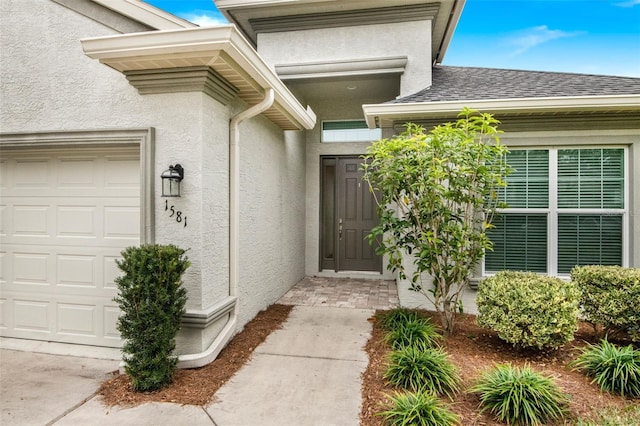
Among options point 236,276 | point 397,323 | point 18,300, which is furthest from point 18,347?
point 397,323

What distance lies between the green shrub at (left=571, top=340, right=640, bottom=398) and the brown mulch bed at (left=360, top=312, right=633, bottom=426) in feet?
0.29

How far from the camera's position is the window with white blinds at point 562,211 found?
502cm

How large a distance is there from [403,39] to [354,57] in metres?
0.93

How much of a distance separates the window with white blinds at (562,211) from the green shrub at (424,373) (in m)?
2.53

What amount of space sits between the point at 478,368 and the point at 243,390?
7.47ft

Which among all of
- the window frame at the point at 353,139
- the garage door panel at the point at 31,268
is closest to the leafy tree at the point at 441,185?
the window frame at the point at 353,139

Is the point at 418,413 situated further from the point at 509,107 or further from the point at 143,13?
the point at 143,13

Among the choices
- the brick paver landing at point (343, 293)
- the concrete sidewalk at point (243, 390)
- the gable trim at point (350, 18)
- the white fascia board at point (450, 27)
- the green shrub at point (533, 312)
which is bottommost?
the concrete sidewalk at point (243, 390)

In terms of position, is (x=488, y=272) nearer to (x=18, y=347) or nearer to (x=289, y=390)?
(x=289, y=390)

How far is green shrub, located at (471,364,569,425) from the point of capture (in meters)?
2.73

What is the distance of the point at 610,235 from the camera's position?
16.5 feet

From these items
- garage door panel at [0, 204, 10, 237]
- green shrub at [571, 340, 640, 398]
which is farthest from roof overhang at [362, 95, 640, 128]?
garage door panel at [0, 204, 10, 237]

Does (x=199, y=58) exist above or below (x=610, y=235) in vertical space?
above

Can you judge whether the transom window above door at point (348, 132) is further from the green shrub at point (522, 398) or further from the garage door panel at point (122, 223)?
the green shrub at point (522, 398)
